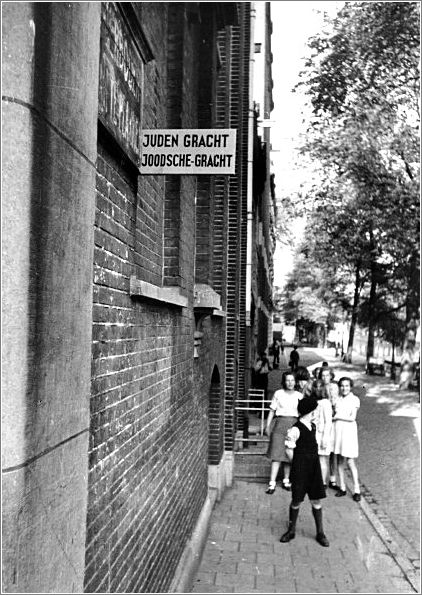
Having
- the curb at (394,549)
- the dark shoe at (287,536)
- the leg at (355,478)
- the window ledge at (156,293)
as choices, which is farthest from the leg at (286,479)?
the window ledge at (156,293)

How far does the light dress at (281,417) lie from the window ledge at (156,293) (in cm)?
433

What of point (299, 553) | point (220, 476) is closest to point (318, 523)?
point (299, 553)

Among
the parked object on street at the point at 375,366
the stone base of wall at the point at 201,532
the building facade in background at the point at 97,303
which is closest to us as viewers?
the building facade in background at the point at 97,303

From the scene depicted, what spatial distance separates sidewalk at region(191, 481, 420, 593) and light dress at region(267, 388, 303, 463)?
709 mm

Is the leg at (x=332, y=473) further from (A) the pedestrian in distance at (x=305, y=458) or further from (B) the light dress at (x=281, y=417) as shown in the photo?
(A) the pedestrian in distance at (x=305, y=458)

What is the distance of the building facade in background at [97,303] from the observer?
1.71m

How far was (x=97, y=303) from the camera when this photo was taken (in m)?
2.67

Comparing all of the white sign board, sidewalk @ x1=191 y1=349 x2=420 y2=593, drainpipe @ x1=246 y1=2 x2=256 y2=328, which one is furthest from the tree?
the white sign board

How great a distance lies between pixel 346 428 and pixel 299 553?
254cm

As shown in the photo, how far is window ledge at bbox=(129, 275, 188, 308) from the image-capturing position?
3.33 m

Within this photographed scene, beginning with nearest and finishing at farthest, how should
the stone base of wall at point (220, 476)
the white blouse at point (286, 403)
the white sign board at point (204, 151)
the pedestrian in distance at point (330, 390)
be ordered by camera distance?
the white sign board at point (204, 151)
the stone base of wall at point (220, 476)
the white blouse at point (286, 403)
the pedestrian in distance at point (330, 390)

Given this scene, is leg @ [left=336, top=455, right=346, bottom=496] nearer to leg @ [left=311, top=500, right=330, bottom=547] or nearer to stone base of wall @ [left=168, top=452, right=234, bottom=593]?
stone base of wall @ [left=168, top=452, right=234, bottom=593]

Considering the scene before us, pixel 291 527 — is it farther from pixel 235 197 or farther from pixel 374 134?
pixel 374 134

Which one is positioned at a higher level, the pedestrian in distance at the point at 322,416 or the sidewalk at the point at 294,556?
the pedestrian in distance at the point at 322,416
